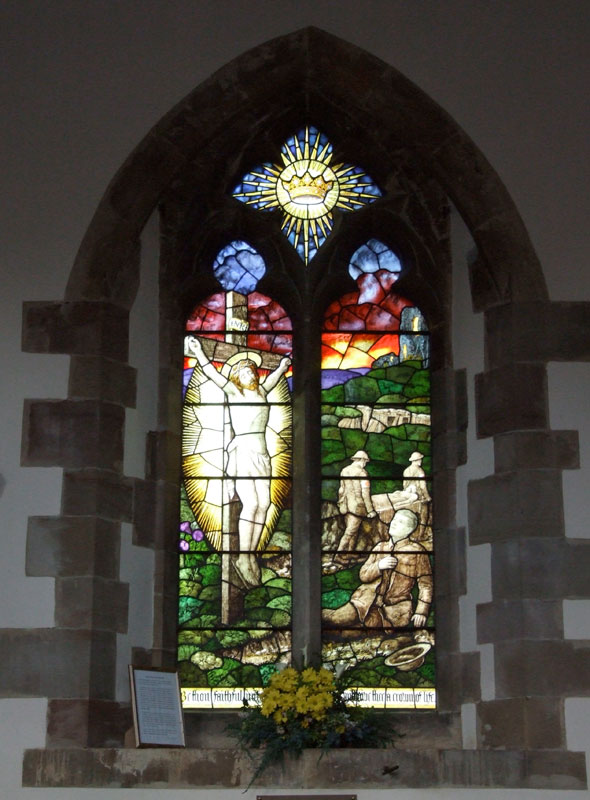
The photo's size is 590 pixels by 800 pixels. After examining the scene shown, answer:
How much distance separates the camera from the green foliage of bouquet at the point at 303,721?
21.5ft

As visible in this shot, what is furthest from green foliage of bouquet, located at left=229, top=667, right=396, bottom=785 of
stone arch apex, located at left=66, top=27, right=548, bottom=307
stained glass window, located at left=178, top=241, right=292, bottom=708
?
stone arch apex, located at left=66, top=27, right=548, bottom=307

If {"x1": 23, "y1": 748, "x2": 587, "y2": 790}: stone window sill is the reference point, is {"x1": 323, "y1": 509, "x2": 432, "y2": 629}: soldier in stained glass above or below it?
above

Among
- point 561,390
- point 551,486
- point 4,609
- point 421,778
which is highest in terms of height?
point 561,390

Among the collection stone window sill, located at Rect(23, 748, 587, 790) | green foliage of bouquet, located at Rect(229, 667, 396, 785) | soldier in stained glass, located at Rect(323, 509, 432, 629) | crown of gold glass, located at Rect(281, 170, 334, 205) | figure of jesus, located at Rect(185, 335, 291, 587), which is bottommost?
stone window sill, located at Rect(23, 748, 587, 790)

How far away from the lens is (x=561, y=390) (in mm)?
7250

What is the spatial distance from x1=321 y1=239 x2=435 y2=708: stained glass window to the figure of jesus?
0.31m

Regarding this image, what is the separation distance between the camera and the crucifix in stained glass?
26.6ft

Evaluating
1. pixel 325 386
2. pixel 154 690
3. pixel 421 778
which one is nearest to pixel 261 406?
pixel 325 386

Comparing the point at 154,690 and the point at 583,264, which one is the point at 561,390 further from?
the point at 154,690

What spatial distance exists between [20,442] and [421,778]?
2.46 metres

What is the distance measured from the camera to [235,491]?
7.69 metres

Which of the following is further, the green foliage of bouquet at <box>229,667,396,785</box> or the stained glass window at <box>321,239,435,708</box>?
the stained glass window at <box>321,239,435,708</box>

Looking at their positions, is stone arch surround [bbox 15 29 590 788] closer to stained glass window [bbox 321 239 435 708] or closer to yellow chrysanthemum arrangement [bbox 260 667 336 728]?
stained glass window [bbox 321 239 435 708]

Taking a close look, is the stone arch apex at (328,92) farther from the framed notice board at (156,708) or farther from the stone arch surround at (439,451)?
the framed notice board at (156,708)
